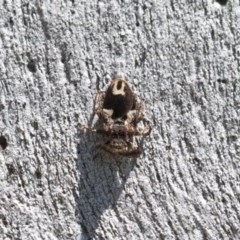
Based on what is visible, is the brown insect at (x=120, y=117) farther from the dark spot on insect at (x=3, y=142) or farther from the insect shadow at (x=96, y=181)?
the dark spot on insect at (x=3, y=142)

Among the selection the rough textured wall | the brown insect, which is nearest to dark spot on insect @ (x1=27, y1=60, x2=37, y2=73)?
the rough textured wall

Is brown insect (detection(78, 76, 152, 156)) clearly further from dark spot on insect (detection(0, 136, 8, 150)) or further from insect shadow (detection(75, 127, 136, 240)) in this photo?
dark spot on insect (detection(0, 136, 8, 150))

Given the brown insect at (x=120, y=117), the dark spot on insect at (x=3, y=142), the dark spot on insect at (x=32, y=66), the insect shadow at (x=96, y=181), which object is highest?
the dark spot on insect at (x=32, y=66)

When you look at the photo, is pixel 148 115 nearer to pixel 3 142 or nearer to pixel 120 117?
pixel 120 117

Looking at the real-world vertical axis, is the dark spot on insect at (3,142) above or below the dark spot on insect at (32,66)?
below

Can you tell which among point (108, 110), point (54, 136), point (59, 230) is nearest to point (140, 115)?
point (108, 110)

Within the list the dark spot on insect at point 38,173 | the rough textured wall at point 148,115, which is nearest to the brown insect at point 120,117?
the rough textured wall at point 148,115

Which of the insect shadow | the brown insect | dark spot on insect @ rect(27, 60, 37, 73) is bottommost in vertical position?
the insect shadow
